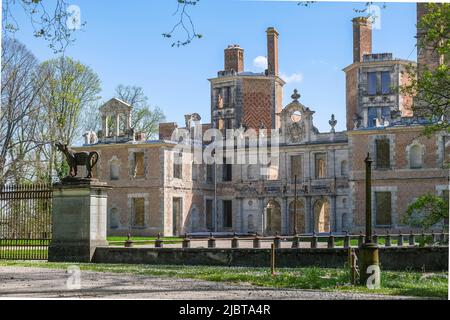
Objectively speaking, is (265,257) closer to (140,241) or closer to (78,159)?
(78,159)

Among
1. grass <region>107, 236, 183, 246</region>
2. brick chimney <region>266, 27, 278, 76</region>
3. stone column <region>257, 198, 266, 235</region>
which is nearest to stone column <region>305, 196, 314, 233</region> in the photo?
stone column <region>257, 198, 266, 235</region>

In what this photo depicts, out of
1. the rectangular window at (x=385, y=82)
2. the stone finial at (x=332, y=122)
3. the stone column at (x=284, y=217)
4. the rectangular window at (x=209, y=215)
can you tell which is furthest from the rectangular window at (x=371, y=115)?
the rectangular window at (x=209, y=215)

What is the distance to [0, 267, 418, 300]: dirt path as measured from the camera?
9836 mm

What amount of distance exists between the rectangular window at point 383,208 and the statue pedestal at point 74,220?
22.1 m

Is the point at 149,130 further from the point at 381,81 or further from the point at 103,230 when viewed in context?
the point at 103,230

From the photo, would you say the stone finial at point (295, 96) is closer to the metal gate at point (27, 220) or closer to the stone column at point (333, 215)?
the stone column at point (333, 215)

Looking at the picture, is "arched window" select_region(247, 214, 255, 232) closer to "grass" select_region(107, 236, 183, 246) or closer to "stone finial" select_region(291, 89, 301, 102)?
"stone finial" select_region(291, 89, 301, 102)

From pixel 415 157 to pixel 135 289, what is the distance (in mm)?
28105

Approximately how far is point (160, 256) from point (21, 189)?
4.19m

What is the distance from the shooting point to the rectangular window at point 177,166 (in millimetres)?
41688

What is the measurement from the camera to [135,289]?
10711mm

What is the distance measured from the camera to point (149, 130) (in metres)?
46.1

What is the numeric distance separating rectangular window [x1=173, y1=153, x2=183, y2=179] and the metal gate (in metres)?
22.6

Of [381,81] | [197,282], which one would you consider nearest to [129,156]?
[381,81]
